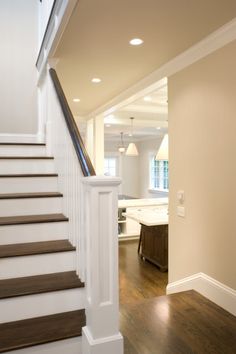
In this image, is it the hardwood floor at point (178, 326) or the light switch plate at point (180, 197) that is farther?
the light switch plate at point (180, 197)

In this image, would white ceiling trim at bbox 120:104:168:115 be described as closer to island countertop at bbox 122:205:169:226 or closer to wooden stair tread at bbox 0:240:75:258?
island countertop at bbox 122:205:169:226

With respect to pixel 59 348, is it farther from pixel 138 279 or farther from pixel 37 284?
pixel 138 279

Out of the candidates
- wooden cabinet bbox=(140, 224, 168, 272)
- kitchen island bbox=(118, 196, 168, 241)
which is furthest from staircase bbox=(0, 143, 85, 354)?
kitchen island bbox=(118, 196, 168, 241)

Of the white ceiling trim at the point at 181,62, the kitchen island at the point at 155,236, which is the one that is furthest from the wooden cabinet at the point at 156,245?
the white ceiling trim at the point at 181,62

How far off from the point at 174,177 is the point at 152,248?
243 cm

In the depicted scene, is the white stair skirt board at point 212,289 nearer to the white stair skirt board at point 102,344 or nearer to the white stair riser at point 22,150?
the white stair skirt board at point 102,344

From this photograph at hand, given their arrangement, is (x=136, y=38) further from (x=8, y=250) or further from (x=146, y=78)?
(x=8, y=250)

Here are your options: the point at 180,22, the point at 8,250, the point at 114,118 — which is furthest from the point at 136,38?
the point at 114,118

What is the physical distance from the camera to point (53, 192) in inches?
111

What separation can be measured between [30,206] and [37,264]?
0.64 m

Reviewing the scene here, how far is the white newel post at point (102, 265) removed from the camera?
5.49ft

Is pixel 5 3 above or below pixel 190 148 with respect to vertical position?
above

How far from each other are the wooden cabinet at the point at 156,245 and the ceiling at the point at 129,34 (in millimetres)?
2578

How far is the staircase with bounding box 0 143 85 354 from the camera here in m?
1.75
